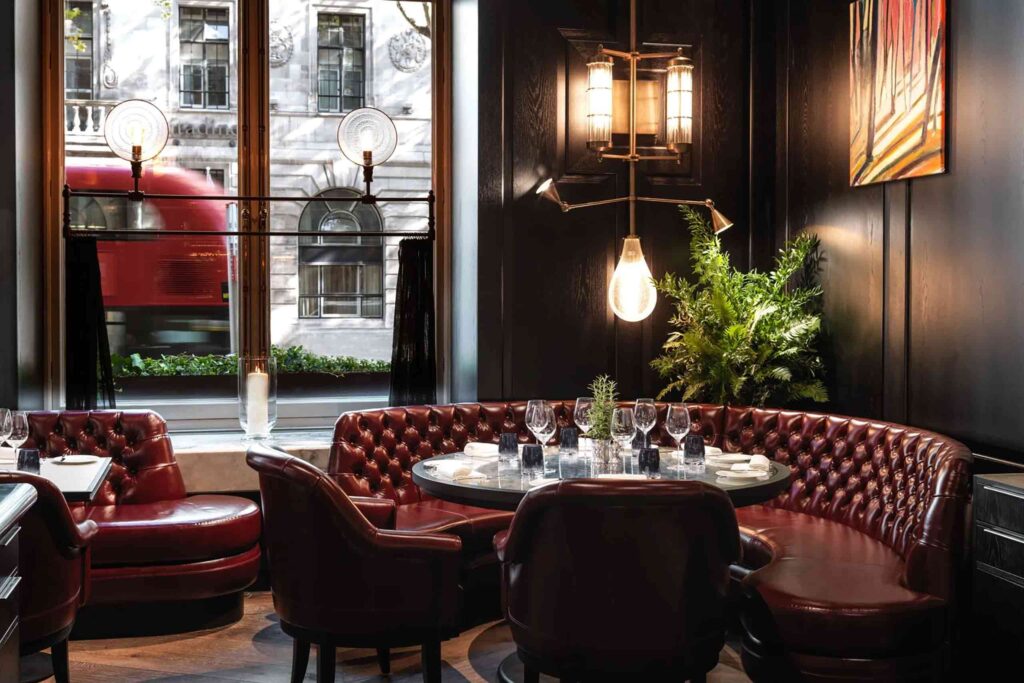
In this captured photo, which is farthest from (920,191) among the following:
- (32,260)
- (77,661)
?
(32,260)

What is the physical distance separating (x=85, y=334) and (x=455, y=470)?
2.34 meters

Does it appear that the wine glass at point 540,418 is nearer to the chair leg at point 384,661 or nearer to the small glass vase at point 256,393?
the chair leg at point 384,661

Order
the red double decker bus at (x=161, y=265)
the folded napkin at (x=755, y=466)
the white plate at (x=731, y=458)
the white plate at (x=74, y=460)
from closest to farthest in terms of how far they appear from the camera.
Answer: the folded napkin at (x=755, y=466) → the white plate at (x=731, y=458) → the white plate at (x=74, y=460) → the red double decker bus at (x=161, y=265)

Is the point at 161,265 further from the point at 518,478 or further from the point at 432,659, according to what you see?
the point at 432,659

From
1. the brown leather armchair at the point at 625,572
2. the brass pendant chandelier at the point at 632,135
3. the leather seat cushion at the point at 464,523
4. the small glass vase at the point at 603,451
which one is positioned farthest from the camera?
the brass pendant chandelier at the point at 632,135

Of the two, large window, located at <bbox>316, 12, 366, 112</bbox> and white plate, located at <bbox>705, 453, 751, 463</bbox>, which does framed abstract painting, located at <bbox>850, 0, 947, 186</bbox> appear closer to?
white plate, located at <bbox>705, 453, 751, 463</bbox>

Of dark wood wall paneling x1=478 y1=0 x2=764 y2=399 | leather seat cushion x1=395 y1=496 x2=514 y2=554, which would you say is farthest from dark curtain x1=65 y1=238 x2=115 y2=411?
dark wood wall paneling x1=478 y1=0 x2=764 y2=399

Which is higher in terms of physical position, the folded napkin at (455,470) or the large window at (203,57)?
the large window at (203,57)

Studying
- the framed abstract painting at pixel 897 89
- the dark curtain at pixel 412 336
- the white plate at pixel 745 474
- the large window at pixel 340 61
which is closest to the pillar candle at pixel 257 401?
the dark curtain at pixel 412 336

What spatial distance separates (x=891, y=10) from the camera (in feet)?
14.8

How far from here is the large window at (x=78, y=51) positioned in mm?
5496

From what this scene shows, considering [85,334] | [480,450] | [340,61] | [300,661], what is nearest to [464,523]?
[480,450]

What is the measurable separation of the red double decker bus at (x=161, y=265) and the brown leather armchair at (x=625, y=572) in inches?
127

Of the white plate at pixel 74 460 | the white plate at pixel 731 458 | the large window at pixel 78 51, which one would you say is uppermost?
the large window at pixel 78 51
